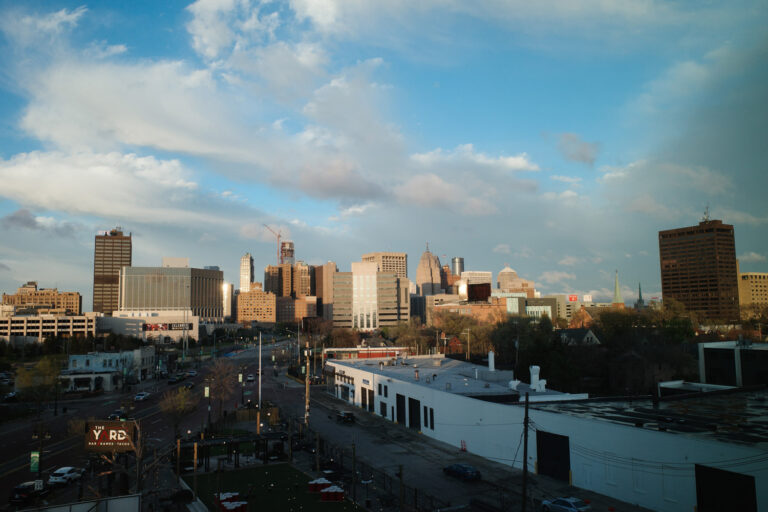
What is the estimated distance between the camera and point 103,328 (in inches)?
6777

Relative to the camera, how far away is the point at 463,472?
31.5m

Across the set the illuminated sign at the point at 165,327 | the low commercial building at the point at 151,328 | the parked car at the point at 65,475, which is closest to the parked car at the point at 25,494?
the parked car at the point at 65,475

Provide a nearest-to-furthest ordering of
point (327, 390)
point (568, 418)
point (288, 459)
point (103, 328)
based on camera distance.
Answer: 1. point (568, 418)
2. point (288, 459)
3. point (327, 390)
4. point (103, 328)

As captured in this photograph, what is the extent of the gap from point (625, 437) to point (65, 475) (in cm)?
3347

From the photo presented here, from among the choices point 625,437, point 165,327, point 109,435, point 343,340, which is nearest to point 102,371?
point 109,435

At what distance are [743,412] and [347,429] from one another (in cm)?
3174

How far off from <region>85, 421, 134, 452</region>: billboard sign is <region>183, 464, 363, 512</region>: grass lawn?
5393 millimetres

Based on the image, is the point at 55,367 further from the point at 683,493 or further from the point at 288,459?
the point at 683,493

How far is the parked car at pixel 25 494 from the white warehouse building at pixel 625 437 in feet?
91.0

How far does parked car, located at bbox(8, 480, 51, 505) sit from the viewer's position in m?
27.8

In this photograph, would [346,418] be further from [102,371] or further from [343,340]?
[343,340]

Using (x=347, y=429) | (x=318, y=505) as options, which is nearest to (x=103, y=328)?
(x=347, y=429)

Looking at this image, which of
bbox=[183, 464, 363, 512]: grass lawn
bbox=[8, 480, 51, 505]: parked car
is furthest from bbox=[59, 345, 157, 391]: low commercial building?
bbox=[183, 464, 363, 512]: grass lawn

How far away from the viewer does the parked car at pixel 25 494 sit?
2778cm
